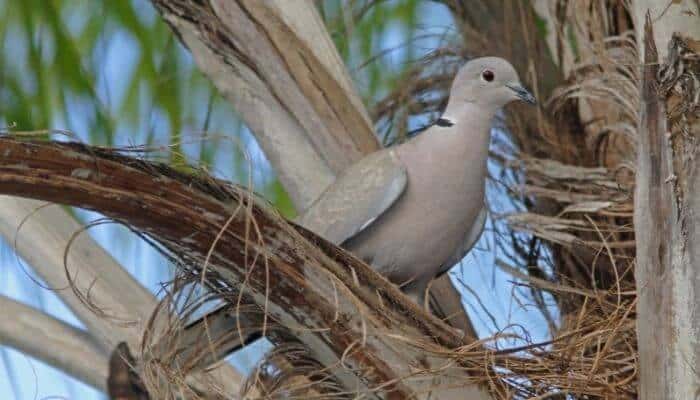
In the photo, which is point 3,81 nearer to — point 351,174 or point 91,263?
point 91,263

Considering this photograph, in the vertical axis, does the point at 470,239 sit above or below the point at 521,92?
below

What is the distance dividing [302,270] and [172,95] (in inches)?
60.5

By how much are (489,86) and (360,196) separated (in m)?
0.41

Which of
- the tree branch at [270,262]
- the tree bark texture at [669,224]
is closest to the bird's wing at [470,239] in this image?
the tree branch at [270,262]

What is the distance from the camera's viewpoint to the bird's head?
283 cm

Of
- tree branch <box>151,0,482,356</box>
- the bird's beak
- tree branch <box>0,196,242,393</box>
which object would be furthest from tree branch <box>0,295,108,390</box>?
the bird's beak

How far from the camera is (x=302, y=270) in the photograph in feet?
6.91

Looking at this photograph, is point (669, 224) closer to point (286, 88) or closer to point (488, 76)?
point (488, 76)

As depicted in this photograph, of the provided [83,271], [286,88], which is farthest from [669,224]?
[83,271]

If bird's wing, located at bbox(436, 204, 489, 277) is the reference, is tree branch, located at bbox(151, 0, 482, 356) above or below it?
above

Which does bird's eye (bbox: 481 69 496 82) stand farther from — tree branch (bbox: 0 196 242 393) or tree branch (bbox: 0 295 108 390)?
tree branch (bbox: 0 295 108 390)

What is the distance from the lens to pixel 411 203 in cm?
267

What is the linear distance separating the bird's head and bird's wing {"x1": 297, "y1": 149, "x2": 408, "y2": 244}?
0.83 feet

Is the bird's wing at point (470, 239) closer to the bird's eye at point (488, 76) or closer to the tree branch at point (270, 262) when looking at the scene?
the bird's eye at point (488, 76)
